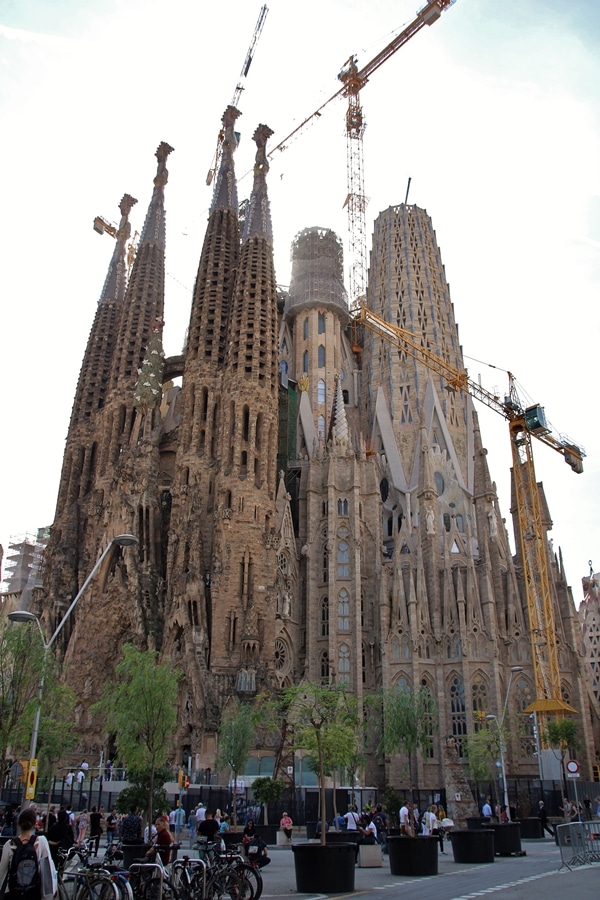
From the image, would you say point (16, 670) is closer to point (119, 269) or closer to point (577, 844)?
point (577, 844)

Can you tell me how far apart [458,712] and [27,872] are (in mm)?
46420

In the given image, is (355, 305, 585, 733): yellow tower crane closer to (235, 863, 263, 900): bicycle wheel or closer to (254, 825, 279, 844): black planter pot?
(254, 825, 279, 844): black planter pot

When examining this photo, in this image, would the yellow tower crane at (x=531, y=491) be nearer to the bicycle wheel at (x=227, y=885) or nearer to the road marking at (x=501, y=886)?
the road marking at (x=501, y=886)

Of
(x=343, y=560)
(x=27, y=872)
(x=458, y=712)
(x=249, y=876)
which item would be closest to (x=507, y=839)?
(x=249, y=876)

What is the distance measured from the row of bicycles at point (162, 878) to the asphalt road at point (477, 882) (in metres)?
1.45

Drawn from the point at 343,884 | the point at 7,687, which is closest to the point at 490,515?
the point at 7,687

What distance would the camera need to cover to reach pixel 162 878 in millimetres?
11172

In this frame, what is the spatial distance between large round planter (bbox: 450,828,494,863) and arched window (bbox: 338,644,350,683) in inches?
1207

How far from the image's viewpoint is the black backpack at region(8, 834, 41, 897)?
7734mm

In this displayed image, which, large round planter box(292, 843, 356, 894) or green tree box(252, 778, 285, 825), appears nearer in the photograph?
large round planter box(292, 843, 356, 894)

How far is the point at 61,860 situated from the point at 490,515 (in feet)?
166

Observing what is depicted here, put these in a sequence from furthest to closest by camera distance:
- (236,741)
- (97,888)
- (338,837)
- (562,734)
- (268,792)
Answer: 1. (562,734)
2. (236,741)
3. (268,792)
4. (338,837)
5. (97,888)

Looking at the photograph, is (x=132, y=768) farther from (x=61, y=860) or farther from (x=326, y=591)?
(x=326, y=591)

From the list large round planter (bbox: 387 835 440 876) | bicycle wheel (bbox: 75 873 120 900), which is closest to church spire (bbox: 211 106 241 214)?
large round planter (bbox: 387 835 440 876)
